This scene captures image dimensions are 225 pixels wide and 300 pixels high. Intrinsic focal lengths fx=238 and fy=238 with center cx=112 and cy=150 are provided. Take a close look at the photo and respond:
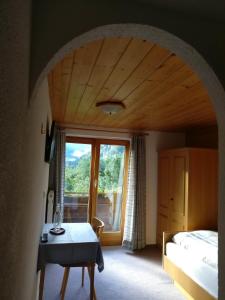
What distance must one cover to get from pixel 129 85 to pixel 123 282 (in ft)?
8.02

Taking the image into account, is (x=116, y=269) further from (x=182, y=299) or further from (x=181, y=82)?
(x=181, y=82)

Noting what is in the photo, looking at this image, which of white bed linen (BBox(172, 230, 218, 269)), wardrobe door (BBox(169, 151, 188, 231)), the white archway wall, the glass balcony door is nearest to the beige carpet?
white bed linen (BBox(172, 230, 218, 269))

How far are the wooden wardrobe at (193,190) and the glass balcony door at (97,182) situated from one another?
1.05 m

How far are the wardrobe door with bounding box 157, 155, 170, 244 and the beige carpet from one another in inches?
23.2

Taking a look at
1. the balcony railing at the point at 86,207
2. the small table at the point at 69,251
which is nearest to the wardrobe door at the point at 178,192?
the balcony railing at the point at 86,207

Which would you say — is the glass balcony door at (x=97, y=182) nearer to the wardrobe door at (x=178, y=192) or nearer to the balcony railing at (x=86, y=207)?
the balcony railing at (x=86, y=207)

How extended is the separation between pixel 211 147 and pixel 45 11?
3741 mm

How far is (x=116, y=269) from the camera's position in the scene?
11.2ft

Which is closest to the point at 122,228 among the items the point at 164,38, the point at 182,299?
the point at 182,299

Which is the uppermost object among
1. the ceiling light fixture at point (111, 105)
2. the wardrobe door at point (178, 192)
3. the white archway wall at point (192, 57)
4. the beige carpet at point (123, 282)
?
the ceiling light fixture at point (111, 105)

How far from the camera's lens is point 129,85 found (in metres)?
2.19

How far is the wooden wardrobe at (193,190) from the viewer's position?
3623mm

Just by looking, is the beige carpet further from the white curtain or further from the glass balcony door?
the white curtain

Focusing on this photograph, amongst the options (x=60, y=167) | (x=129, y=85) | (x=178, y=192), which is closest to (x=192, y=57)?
(x=129, y=85)
